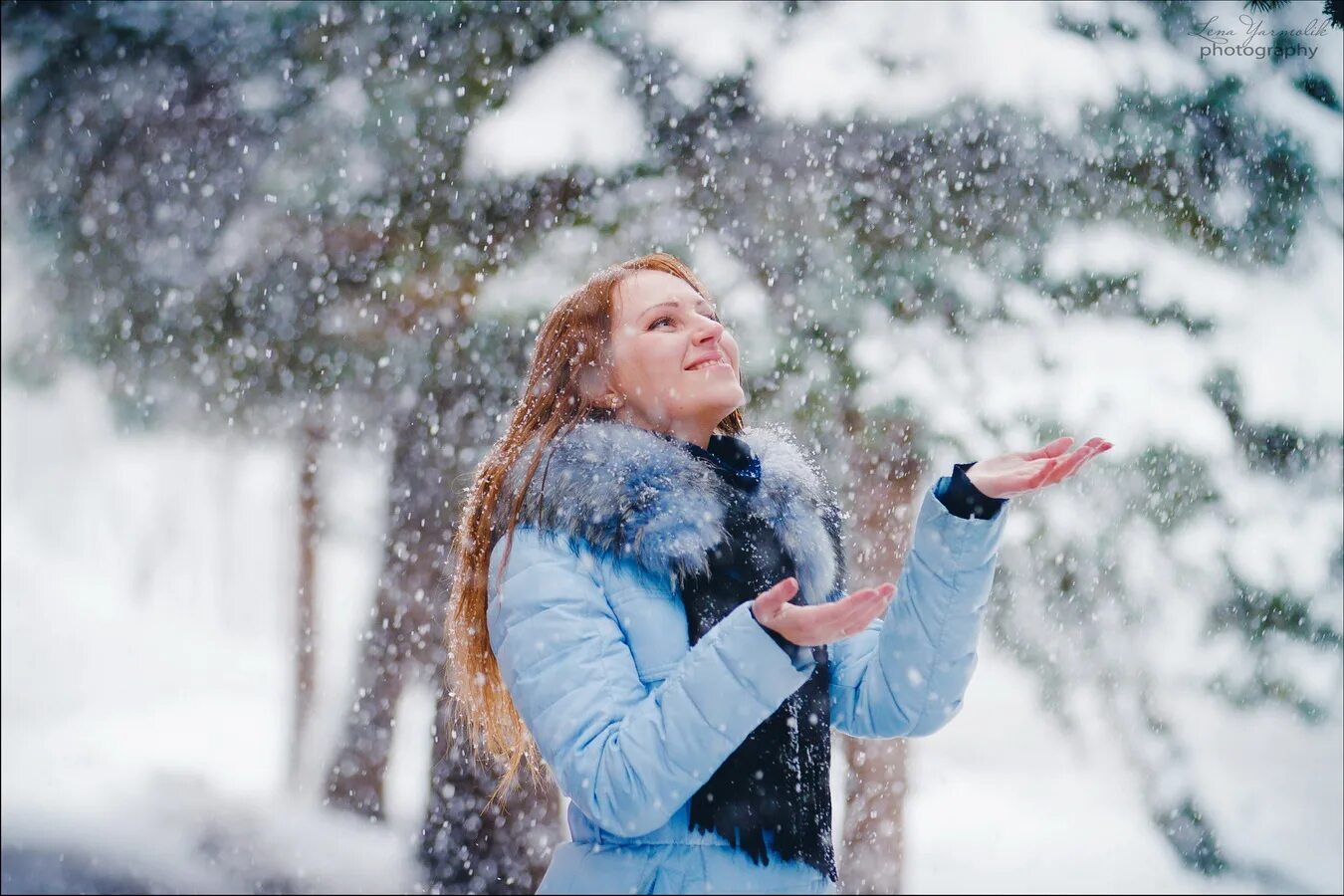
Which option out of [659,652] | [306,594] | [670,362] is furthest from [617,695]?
[306,594]

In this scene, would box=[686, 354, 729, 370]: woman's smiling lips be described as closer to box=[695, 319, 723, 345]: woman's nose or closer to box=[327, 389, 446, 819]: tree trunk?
box=[695, 319, 723, 345]: woman's nose

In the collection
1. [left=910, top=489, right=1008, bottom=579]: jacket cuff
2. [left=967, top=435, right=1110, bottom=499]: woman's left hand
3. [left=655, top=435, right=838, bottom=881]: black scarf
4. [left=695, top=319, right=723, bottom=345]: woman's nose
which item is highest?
[left=695, top=319, right=723, bottom=345]: woman's nose

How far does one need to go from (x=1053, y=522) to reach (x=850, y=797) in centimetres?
170

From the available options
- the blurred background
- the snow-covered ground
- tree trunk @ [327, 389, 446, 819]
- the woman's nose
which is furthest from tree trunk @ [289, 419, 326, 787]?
the woman's nose

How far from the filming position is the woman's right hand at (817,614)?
1205 millimetres

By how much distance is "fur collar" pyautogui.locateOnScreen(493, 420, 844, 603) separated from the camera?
154 centimetres

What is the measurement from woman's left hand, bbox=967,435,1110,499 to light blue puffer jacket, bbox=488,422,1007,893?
0.20 ft

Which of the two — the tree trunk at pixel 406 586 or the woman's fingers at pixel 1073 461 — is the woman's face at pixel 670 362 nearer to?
the woman's fingers at pixel 1073 461

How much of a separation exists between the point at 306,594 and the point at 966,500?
5788 millimetres

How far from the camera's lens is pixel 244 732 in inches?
247

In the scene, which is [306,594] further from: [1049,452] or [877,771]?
[1049,452]

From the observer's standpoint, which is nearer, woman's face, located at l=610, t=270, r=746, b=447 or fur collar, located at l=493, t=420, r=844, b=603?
fur collar, located at l=493, t=420, r=844, b=603

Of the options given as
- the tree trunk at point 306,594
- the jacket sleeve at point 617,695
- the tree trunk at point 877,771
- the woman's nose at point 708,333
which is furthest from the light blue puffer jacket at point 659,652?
the tree trunk at point 306,594

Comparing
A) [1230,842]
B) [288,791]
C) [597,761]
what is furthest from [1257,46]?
[288,791]
